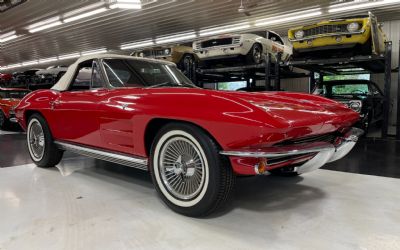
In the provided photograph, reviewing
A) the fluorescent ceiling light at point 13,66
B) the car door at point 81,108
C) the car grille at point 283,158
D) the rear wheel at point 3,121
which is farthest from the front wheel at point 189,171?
the fluorescent ceiling light at point 13,66

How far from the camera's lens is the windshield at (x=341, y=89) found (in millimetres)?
6934

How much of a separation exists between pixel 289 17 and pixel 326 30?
4.43m

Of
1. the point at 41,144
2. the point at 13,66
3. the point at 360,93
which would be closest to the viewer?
the point at 41,144

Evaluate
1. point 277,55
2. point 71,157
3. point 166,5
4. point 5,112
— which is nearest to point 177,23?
point 166,5

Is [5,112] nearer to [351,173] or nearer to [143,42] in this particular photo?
[143,42]

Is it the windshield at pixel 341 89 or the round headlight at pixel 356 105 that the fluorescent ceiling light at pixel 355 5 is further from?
the round headlight at pixel 356 105

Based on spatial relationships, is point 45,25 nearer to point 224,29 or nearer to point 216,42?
point 224,29

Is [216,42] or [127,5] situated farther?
[127,5]

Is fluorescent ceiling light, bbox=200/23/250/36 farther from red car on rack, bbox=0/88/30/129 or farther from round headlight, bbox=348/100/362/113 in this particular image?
red car on rack, bbox=0/88/30/129

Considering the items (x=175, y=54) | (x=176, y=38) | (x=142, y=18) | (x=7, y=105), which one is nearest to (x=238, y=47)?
(x=175, y=54)

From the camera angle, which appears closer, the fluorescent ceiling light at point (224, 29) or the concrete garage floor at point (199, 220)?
the concrete garage floor at point (199, 220)

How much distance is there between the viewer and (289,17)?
10102 mm

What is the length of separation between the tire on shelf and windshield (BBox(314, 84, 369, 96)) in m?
5.55

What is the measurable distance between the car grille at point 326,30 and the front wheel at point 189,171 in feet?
16.2
